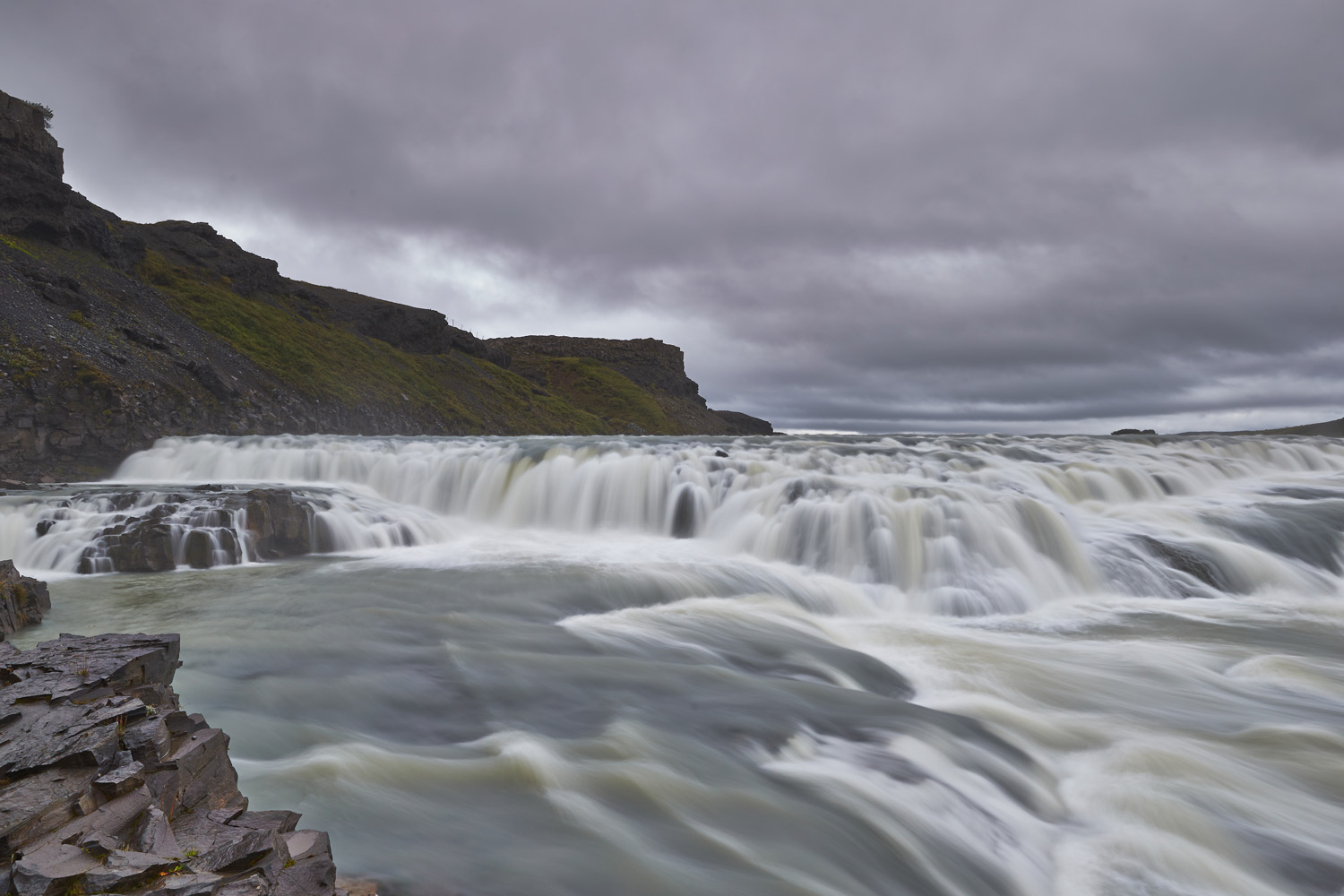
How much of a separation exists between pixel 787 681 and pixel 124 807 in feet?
15.7

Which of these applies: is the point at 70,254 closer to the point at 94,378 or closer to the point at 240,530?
the point at 94,378

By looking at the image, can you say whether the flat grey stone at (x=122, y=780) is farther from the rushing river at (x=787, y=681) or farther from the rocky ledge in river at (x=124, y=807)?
the rushing river at (x=787, y=681)

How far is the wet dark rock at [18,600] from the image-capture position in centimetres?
618

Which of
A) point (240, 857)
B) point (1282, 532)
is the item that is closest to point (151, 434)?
point (240, 857)

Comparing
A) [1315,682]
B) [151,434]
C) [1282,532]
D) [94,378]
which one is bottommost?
[1315,682]

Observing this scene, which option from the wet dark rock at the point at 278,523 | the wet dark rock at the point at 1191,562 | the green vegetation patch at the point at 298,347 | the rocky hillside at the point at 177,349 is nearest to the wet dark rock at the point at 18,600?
the wet dark rock at the point at 278,523

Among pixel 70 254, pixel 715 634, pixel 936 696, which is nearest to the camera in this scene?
pixel 936 696

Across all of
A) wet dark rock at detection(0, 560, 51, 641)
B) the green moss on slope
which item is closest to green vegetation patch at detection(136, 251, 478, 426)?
the green moss on slope

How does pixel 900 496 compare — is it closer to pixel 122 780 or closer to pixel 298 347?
pixel 122 780

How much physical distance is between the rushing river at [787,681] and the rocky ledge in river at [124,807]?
74cm

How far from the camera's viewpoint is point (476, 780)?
159 inches

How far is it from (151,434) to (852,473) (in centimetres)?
2105

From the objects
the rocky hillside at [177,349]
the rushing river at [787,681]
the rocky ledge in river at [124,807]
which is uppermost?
the rocky hillside at [177,349]

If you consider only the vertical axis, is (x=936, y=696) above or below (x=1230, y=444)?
below
